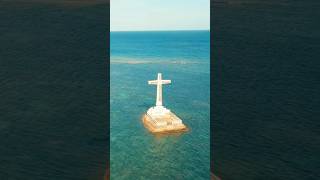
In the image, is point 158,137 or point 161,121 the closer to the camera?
point 158,137

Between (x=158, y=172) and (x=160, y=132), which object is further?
(x=160, y=132)

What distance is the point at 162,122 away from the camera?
703 inches

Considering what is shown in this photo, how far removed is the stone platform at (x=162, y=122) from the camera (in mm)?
17375

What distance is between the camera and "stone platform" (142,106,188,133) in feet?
57.0

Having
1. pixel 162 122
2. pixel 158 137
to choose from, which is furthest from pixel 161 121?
pixel 158 137

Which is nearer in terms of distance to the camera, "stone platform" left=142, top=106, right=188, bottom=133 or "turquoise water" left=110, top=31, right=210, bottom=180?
"turquoise water" left=110, top=31, right=210, bottom=180

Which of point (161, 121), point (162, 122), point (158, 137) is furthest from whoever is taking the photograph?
point (161, 121)

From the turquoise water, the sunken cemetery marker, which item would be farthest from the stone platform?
the turquoise water

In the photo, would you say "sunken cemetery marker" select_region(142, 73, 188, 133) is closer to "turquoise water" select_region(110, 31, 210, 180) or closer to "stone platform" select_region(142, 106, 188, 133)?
"stone platform" select_region(142, 106, 188, 133)

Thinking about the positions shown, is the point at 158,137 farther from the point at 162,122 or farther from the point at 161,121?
the point at 161,121
